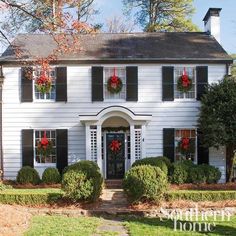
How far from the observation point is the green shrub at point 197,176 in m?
17.5

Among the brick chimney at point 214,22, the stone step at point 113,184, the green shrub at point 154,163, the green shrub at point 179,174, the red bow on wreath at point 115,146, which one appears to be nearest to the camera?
the green shrub at point 154,163

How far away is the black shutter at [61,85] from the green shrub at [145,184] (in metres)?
7.12

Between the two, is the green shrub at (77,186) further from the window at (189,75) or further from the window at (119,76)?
the window at (189,75)

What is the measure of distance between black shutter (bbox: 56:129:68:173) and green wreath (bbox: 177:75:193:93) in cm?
527

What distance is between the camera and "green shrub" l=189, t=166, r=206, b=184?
17.5 m

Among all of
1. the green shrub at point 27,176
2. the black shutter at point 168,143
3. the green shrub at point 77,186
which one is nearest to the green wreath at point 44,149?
the green shrub at point 27,176

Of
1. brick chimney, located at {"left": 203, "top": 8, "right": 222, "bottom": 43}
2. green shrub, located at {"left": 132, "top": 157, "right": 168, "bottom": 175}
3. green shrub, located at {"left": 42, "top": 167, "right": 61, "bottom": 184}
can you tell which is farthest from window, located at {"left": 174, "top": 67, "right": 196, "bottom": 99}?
green shrub, located at {"left": 42, "top": 167, "right": 61, "bottom": 184}

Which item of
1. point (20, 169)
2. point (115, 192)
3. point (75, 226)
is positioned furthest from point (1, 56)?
point (75, 226)

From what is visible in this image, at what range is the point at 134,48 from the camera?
20.3 meters

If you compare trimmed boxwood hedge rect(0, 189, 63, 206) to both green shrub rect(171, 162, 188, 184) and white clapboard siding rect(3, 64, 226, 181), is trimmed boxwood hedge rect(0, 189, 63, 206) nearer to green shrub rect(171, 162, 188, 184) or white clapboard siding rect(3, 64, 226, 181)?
green shrub rect(171, 162, 188, 184)

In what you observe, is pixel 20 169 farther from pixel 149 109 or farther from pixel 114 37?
pixel 114 37

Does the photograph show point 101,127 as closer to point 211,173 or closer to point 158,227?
point 211,173

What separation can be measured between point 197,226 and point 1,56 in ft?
41.6

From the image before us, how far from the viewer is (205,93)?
62.4 feet
